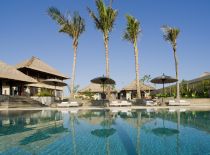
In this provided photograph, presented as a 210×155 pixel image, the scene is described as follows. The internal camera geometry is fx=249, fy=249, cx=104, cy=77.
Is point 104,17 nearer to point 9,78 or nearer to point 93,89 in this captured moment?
point 9,78

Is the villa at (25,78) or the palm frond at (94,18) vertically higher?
the palm frond at (94,18)

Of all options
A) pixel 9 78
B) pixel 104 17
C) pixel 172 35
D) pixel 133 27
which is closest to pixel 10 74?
pixel 9 78

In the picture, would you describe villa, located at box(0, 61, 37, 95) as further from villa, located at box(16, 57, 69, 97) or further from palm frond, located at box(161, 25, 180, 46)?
palm frond, located at box(161, 25, 180, 46)

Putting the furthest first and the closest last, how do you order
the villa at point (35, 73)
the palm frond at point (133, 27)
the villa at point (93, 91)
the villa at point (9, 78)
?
1. the villa at point (93, 91)
2. the villa at point (35, 73)
3. the palm frond at point (133, 27)
4. the villa at point (9, 78)

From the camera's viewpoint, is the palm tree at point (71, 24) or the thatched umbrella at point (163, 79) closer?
the thatched umbrella at point (163, 79)

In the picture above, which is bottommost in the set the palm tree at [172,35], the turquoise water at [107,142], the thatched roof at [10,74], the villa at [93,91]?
the turquoise water at [107,142]

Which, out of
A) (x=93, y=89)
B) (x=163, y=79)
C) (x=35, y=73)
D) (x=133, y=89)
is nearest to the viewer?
(x=163, y=79)

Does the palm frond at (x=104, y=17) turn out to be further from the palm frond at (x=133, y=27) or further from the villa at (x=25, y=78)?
the villa at (x=25, y=78)

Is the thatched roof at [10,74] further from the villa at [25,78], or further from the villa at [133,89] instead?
the villa at [133,89]

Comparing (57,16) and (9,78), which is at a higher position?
(57,16)

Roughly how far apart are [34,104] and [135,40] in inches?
490

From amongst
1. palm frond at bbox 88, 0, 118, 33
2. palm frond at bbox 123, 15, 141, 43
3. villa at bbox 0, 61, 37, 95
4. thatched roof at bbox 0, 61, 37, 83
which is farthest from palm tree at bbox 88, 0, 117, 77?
villa at bbox 0, 61, 37, 95

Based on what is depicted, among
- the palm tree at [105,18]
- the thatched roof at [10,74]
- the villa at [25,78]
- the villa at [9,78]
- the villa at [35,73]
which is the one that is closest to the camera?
the thatched roof at [10,74]

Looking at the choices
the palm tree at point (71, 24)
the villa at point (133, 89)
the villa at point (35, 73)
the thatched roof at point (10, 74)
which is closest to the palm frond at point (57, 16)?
the palm tree at point (71, 24)
